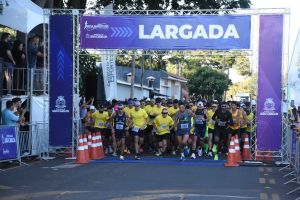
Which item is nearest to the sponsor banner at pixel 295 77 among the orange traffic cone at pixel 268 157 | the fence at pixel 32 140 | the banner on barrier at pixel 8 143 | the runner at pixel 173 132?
the orange traffic cone at pixel 268 157

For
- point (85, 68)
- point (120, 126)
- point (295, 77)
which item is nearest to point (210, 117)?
point (120, 126)

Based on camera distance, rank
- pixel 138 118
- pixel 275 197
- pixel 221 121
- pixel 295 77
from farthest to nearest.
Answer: pixel 295 77 → pixel 138 118 → pixel 221 121 → pixel 275 197

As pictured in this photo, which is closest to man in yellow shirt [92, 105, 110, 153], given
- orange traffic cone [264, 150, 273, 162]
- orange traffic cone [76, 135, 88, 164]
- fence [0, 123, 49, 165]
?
fence [0, 123, 49, 165]

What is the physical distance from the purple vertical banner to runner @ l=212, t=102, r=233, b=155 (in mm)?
1167

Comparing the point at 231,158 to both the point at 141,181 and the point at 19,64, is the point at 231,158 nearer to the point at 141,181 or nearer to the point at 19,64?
the point at 141,181

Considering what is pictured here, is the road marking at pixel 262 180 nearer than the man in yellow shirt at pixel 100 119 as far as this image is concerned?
Yes

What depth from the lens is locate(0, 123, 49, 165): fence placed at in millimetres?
15236

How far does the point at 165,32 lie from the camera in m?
16.8

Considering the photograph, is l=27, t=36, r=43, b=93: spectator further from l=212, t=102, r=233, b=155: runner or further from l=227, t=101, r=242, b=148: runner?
l=227, t=101, r=242, b=148: runner

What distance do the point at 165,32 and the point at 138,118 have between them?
123 inches

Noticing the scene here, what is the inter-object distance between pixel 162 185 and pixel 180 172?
2283 millimetres

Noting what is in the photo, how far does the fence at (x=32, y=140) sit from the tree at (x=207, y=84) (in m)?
45.1

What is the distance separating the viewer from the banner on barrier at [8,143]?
1355 centimetres

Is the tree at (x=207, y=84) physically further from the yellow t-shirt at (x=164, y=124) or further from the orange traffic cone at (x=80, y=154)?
the orange traffic cone at (x=80, y=154)
